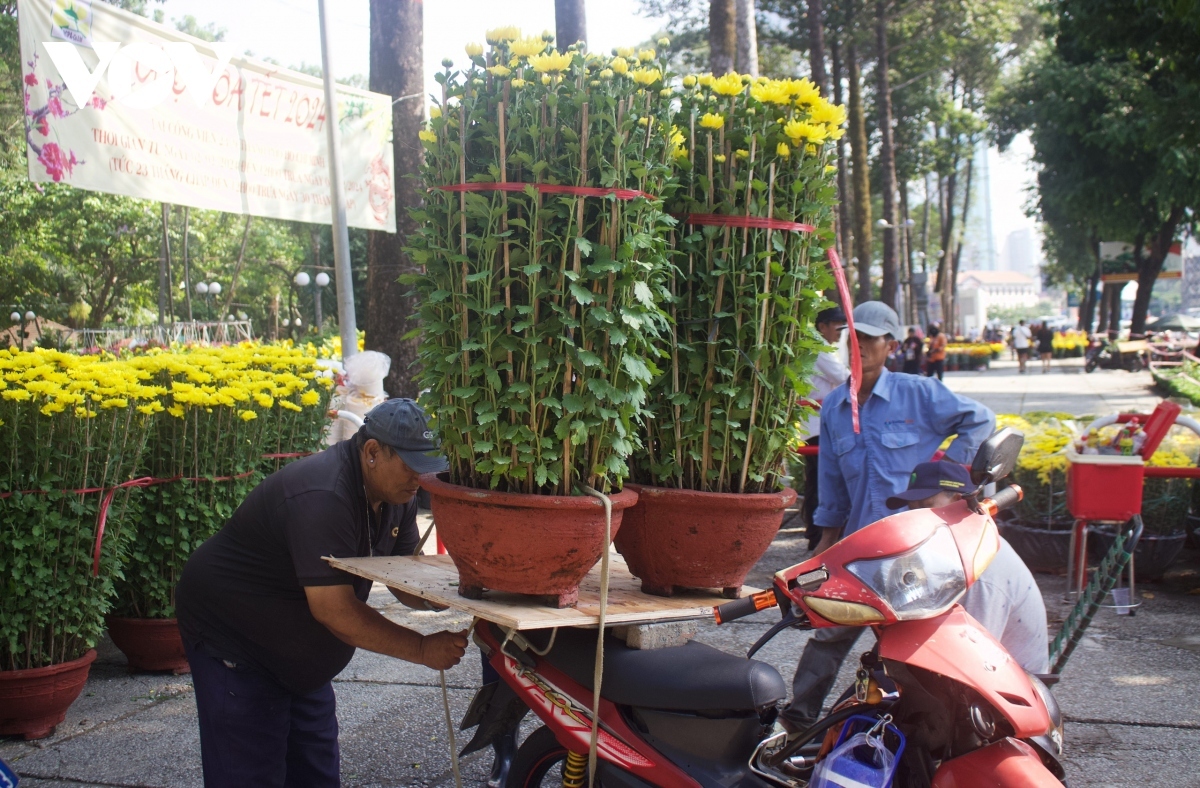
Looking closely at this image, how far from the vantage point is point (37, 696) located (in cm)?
413

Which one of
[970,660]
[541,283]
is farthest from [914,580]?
[541,283]

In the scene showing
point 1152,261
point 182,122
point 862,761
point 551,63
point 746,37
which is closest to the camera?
point 551,63

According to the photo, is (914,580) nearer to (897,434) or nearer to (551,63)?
(551,63)

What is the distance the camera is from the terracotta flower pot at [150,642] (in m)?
4.83

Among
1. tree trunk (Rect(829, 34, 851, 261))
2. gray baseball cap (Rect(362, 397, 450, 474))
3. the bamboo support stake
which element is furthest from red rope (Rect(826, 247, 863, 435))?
tree trunk (Rect(829, 34, 851, 261))

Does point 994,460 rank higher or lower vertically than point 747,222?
lower

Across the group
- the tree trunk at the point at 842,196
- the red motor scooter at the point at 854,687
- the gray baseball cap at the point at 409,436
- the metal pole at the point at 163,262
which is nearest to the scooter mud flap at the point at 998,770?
the red motor scooter at the point at 854,687

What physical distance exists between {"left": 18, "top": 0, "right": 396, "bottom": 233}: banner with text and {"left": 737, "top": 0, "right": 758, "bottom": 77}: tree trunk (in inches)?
150

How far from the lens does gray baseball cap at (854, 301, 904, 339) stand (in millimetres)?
3902

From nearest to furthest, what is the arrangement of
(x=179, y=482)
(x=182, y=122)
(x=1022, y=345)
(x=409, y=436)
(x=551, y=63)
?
(x=551, y=63), (x=409, y=436), (x=179, y=482), (x=182, y=122), (x=1022, y=345)

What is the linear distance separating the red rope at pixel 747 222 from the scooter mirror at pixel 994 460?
28.0 inches

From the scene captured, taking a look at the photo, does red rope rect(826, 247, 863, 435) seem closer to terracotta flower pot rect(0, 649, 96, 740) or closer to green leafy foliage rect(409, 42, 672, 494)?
green leafy foliage rect(409, 42, 672, 494)

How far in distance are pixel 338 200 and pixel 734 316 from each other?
6.62 metres

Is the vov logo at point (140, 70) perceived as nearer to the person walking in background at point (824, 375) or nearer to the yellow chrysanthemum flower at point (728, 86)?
the person walking in background at point (824, 375)
